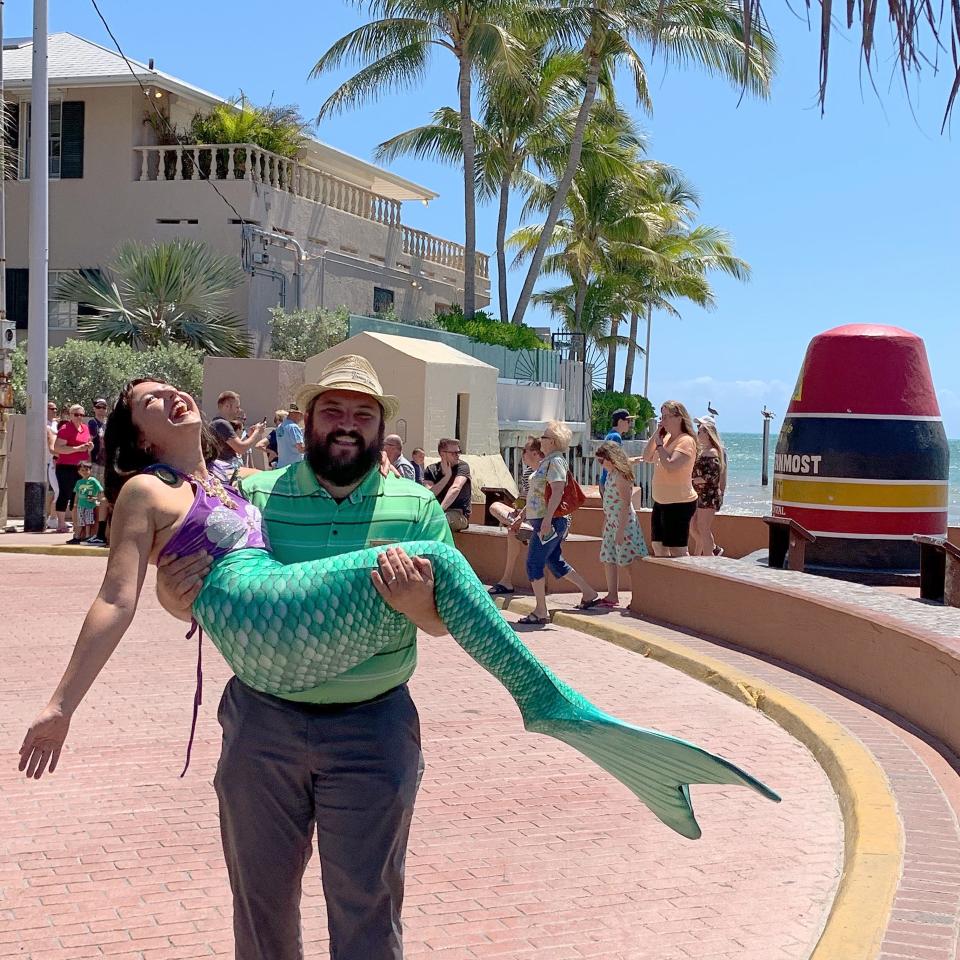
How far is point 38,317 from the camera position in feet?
60.6

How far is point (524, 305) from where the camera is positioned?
3531 centimetres

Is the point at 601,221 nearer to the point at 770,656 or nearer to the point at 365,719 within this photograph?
the point at 770,656

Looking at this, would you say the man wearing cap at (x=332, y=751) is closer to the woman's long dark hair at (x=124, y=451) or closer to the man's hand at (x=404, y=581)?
the man's hand at (x=404, y=581)

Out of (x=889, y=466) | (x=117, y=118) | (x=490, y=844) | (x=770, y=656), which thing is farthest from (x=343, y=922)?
(x=117, y=118)

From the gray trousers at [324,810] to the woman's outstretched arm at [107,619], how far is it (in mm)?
363

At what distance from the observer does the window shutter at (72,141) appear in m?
29.4

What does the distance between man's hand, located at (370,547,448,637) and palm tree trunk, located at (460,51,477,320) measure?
29.5 m

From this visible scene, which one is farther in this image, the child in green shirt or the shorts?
the child in green shirt

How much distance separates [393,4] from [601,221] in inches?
641

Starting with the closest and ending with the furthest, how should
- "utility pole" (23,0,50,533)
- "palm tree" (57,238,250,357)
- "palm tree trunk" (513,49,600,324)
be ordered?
1. "utility pole" (23,0,50,533)
2. "palm tree" (57,238,250,357)
3. "palm tree trunk" (513,49,600,324)

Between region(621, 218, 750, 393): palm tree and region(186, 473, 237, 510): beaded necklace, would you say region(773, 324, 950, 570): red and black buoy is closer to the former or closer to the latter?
region(186, 473, 237, 510): beaded necklace

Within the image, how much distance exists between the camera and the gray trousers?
10.6 feet

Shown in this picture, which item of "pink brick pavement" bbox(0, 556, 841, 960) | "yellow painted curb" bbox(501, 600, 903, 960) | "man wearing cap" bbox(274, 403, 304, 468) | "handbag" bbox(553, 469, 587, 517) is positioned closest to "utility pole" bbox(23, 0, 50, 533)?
"man wearing cap" bbox(274, 403, 304, 468)

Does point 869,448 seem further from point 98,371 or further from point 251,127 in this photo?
point 251,127
